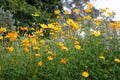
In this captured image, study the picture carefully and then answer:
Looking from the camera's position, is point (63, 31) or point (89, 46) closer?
point (89, 46)

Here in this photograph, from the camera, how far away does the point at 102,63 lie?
183 inches

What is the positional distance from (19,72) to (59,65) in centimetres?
48

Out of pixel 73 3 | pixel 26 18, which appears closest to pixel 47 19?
pixel 26 18

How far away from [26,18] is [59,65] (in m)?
6.81

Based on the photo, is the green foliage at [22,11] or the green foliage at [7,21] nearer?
the green foliage at [7,21]

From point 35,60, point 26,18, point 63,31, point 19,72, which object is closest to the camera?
point 19,72

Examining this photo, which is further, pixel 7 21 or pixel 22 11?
pixel 22 11

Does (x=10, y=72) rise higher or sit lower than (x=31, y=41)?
lower

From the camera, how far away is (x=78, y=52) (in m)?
4.72

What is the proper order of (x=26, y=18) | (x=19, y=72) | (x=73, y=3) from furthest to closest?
(x=73, y=3), (x=26, y=18), (x=19, y=72)

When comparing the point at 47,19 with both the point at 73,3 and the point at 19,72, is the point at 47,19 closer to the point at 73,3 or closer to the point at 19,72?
the point at 19,72

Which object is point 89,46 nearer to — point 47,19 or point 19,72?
point 19,72

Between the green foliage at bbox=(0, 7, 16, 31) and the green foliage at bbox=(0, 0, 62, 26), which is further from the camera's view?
the green foliage at bbox=(0, 0, 62, 26)

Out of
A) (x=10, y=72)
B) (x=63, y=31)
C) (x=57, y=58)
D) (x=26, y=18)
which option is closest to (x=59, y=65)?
(x=57, y=58)
